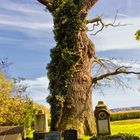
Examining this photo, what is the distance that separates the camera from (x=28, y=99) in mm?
32156

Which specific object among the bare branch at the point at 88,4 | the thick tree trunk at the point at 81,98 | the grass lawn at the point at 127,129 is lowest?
the grass lawn at the point at 127,129

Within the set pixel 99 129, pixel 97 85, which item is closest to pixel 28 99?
pixel 97 85

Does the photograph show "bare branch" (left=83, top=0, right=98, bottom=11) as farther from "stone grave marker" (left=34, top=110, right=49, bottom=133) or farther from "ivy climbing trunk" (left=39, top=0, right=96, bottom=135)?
"stone grave marker" (left=34, top=110, right=49, bottom=133)

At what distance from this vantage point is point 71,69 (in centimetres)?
2481

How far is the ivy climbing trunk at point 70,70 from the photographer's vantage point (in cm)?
2441

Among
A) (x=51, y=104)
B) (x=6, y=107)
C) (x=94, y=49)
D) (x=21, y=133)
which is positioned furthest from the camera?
(x=6, y=107)

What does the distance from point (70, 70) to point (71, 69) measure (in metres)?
0.08

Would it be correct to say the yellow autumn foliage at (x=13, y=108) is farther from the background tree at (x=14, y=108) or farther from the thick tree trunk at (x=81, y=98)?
the thick tree trunk at (x=81, y=98)

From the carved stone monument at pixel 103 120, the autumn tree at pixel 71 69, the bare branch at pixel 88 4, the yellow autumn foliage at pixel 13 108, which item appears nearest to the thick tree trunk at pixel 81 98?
the autumn tree at pixel 71 69

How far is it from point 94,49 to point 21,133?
7962 mm

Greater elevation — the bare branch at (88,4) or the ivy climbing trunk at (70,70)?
the bare branch at (88,4)

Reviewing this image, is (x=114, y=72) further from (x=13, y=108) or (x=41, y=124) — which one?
(x=13, y=108)

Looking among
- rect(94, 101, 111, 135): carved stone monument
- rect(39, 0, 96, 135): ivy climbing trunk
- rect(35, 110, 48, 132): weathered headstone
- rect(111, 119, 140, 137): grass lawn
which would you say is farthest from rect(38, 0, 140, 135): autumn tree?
rect(111, 119, 140, 137): grass lawn

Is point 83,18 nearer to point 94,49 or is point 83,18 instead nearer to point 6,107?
point 94,49
